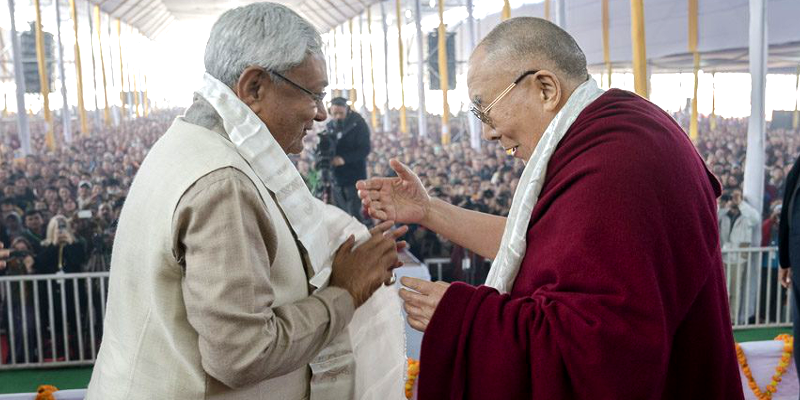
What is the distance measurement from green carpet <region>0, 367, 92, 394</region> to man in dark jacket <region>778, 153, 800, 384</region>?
14.1 ft

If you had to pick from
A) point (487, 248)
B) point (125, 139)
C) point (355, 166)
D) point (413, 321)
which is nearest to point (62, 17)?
point (125, 139)

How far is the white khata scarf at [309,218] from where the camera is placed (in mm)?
1311

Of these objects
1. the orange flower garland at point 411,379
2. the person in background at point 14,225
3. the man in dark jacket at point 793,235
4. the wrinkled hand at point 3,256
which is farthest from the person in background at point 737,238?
the wrinkled hand at point 3,256

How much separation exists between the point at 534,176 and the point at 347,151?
3647 mm

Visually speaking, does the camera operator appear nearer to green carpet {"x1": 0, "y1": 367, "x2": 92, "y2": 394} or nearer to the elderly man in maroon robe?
green carpet {"x1": 0, "y1": 367, "x2": 92, "y2": 394}

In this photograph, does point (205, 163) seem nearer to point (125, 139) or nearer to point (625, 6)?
point (125, 139)

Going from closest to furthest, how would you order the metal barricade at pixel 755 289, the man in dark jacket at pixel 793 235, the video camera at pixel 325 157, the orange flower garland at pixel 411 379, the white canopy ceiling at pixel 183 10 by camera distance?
the man in dark jacket at pixel 793 235 < the orange flower garland at pixel 411 379 < the white canopy ceiling at pixel 183 10 < the video camera at pixel 325 157 < the metal barricade at pixel 755 289

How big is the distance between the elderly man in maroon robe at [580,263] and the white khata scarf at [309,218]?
7.2 inches

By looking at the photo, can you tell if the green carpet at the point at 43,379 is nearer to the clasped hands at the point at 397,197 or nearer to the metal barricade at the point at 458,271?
the metal barricade at the point at 458,271

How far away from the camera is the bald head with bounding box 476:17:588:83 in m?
1.46

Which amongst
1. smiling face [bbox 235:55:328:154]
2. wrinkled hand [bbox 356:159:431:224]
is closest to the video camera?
wrinkled hand [bbox 356:159:431:224]

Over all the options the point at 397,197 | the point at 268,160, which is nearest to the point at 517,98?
the point at 268,160

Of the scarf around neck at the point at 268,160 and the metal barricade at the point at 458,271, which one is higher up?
the scarf around neck at the point at 268,160

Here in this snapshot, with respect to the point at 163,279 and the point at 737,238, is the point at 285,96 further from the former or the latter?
the point at 737,238
